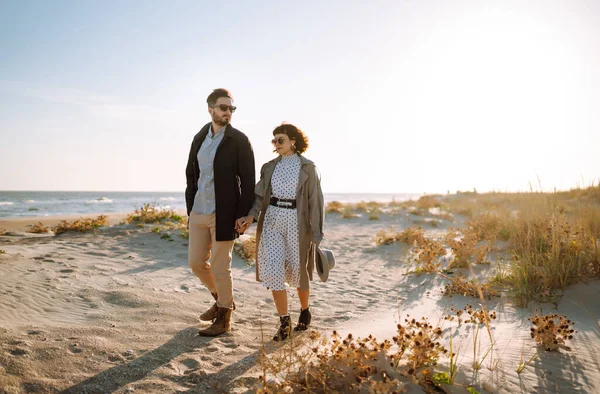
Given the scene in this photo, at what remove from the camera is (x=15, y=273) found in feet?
19.8

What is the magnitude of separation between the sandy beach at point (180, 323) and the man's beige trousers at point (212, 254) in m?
0.50

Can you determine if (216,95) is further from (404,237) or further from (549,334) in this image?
(404,237)

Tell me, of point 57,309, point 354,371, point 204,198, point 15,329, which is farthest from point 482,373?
point 57,309

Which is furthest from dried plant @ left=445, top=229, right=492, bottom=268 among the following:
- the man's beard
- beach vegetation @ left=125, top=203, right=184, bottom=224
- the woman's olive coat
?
beach vegetation @ left=125, top=203, right=184, bottom=224

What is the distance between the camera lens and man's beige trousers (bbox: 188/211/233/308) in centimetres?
414

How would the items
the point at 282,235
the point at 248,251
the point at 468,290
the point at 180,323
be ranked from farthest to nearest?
the point at 248,251 < the point at 468,290 < the point at 180,323 < the point at 282,235

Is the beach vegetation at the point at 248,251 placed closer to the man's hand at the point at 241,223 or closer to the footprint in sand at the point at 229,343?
the footprint in sand at the point at 229,343

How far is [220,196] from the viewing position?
4066 mm

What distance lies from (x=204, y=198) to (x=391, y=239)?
7.44 m

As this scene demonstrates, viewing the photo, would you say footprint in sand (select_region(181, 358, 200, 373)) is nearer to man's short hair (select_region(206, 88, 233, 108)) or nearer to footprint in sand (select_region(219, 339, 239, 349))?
footprint in sand (select_region(219, 339, 239, 349))

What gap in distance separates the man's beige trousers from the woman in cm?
36

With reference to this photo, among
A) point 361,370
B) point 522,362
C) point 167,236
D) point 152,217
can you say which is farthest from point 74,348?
point 152,217

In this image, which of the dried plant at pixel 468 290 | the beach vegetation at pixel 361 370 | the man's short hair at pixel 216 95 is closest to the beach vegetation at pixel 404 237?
the dried plant at pixel 468 290

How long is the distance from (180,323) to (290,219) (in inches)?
72.3
